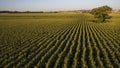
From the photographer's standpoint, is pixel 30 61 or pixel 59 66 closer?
pixel 59 66

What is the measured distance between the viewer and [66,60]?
379 inches

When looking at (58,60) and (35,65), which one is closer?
(35,65)

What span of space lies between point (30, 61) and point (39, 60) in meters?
0.53

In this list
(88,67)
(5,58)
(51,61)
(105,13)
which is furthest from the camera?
(105,13)

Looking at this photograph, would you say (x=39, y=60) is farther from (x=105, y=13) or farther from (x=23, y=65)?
(x=105, y=13)

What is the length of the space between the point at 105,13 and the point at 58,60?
42060mm

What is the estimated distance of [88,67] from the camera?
859 cm

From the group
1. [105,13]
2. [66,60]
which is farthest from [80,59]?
[105,13]

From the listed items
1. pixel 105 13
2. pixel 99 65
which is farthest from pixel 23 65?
pixel 105 13

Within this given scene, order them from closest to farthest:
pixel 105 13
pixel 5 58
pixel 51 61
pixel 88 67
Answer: pixel 88 67, pixel 51 61, pixel 5 58, pixel 105 13

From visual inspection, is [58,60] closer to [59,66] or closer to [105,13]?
[59,66]

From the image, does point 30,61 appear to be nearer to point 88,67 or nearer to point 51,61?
point 51,61

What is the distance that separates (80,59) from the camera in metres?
9.94

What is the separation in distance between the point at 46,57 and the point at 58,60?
1048 mm
